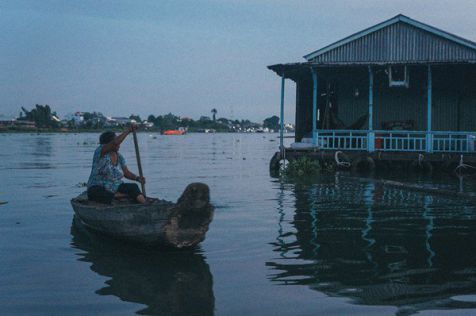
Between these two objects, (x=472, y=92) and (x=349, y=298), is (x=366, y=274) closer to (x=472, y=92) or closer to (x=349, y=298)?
(x=349, y=298)

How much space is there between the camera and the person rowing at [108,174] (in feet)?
28.7

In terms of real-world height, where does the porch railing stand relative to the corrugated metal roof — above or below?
below

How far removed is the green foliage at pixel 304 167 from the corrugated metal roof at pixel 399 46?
3.77m

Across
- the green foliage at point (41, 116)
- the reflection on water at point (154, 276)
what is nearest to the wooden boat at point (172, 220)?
the reflection on water at point (154, 276)

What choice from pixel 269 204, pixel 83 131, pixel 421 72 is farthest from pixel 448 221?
pixel 83 131

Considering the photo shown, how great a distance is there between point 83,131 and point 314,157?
133547mm

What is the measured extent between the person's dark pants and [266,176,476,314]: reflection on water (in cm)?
245

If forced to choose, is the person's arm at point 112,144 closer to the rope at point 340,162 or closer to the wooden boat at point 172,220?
the wooden boat at point 172,220

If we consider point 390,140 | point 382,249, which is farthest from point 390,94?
point 382,249

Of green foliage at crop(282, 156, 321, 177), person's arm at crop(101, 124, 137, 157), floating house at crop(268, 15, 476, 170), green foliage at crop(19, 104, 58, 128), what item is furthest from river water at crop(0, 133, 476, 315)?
green foliage at crop(19, 104, 58, 128)

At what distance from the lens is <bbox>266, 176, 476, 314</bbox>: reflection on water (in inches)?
227

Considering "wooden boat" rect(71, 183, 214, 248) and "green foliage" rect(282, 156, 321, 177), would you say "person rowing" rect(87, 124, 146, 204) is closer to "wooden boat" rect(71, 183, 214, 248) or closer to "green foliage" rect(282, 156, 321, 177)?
"wooden boat" rect(71, 183, 214, 248)

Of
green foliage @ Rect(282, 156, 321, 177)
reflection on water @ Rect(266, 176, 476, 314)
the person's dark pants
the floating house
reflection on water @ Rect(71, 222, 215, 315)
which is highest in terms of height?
the floating house

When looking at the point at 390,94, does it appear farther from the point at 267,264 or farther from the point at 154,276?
the point at 154,276
